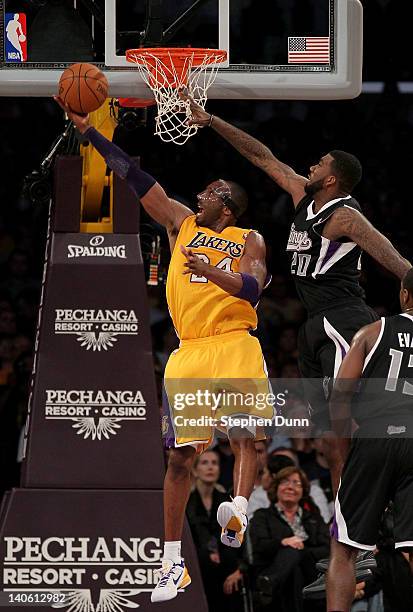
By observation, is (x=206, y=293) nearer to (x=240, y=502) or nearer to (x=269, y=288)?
(x=240, y=502)

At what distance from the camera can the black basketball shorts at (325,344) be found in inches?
283

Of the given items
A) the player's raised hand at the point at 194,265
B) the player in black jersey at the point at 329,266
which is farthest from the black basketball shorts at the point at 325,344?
the player's raised hand at the point at 194,265

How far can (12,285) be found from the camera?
481 inches

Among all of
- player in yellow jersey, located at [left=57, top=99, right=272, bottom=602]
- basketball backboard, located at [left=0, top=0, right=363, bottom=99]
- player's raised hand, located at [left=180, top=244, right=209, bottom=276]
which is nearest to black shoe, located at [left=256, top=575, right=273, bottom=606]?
player in yellow jersey, located at [left=57, top=99, right=272, bottom=602]

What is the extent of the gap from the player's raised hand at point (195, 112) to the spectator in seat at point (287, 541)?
279cm

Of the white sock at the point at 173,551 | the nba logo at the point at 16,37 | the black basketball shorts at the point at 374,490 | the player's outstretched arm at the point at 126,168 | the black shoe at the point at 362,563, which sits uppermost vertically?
the nba logo at the point at 16,37

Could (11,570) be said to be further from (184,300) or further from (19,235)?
(19,235)

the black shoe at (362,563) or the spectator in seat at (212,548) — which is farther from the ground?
the black shoe at (362,563)

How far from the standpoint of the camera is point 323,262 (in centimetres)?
729

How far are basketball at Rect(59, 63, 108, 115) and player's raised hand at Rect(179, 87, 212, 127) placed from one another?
57cm

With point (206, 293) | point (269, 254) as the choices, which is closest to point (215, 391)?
point (206, 293)

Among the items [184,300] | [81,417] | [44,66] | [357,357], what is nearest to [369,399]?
[357,357]

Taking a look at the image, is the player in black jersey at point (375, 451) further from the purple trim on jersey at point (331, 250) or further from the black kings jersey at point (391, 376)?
the purple trim on jersey at point (331, 250)

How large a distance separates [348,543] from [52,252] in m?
3.15
